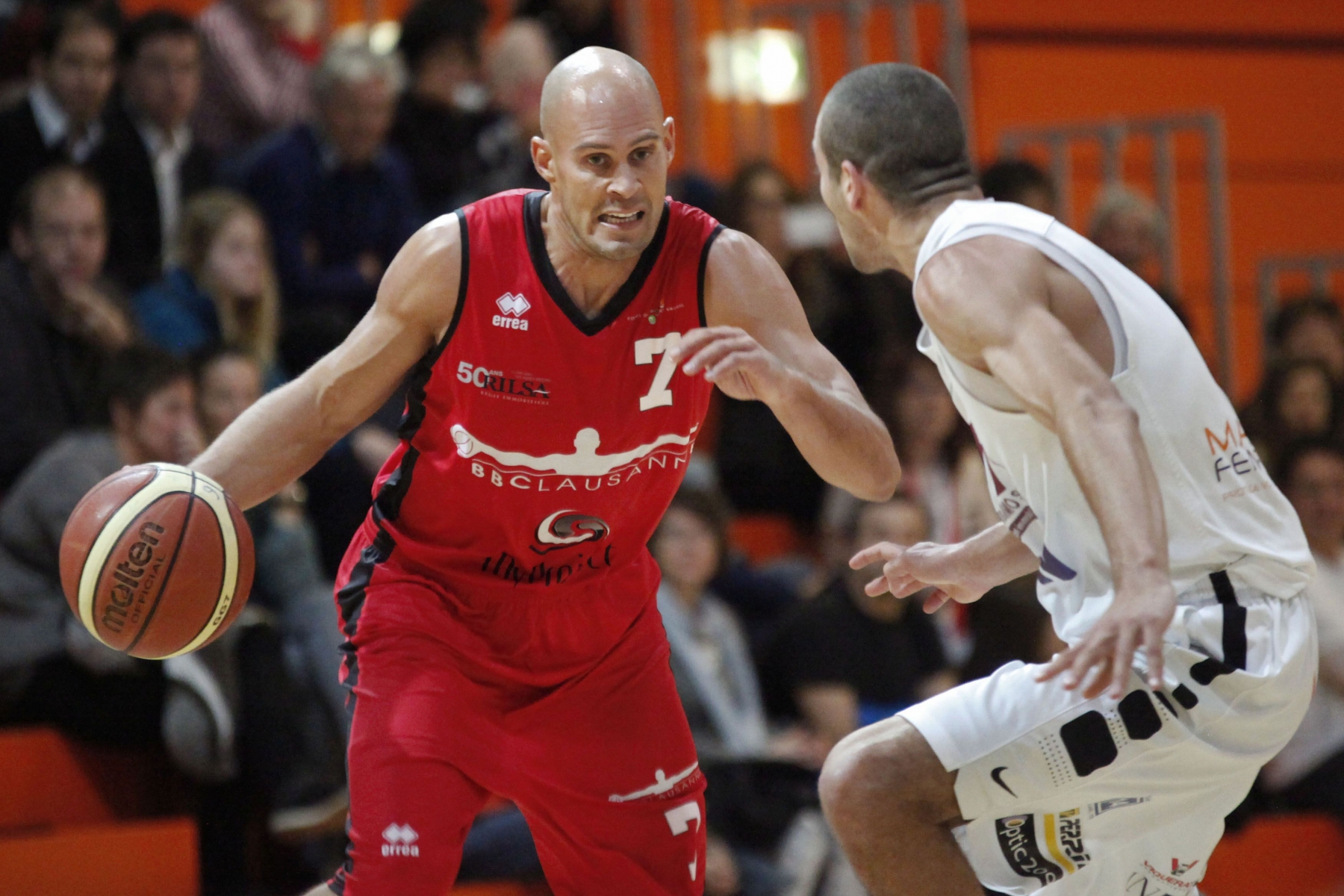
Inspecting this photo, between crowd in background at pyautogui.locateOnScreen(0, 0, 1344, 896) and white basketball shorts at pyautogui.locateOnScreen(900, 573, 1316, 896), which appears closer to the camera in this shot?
white basketball shorts at pyautogui.locateOnScreen(900, 573, 1316, 896)

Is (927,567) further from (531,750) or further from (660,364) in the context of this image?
(531,750)

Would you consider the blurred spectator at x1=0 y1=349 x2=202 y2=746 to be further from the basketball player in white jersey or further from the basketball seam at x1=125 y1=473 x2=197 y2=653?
the basketball player in white jersey

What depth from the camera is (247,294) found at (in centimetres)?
658

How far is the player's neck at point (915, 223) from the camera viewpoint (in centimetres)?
349

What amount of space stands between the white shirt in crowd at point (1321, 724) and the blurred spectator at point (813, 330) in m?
2.32

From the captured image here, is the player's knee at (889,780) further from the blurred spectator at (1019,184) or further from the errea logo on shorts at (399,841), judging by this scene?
the blurred spectator at (1019,184)

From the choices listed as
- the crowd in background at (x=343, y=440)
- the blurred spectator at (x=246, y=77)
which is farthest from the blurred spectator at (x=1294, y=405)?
the blurred spectator at (x=246, y=77)

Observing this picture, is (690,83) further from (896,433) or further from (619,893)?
(619,893)

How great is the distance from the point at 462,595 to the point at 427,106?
15.4ft

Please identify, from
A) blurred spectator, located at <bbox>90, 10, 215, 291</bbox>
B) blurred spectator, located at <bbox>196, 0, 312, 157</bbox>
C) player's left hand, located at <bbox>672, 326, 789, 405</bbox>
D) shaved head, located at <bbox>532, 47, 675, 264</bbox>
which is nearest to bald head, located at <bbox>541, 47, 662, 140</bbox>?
shaved head, located at <bbox>532, 47, 675, 264</bbox>

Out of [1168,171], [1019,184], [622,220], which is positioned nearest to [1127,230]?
[1019,184]

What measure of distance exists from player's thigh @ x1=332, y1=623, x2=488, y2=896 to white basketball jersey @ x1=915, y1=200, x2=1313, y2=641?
53.4 inches

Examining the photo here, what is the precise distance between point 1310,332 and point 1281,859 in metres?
3.35

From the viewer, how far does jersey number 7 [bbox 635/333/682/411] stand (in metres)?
3.79
